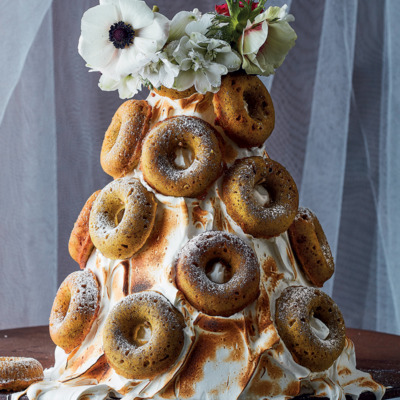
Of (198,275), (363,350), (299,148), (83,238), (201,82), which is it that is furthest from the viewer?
(299,148)

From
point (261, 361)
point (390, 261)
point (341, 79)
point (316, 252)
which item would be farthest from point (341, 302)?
point (261, 361)

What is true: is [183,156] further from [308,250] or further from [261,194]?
[308,250]

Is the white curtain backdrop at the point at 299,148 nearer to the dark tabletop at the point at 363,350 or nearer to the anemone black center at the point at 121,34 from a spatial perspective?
the dark tabletop at the point at 363,350

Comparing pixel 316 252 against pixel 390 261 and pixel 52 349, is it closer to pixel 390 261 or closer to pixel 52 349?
pixel 52 349

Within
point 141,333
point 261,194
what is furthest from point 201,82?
point 141,333

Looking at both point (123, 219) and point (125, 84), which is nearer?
point (123, 219)

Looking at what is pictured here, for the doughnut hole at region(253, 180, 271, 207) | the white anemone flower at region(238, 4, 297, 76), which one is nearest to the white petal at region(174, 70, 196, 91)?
the white anemone flower at region(238, 4, 297, 76)

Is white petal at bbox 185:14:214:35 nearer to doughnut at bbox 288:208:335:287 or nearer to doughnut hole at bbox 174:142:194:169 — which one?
doughnut hole at bbox 174:142:194:169
